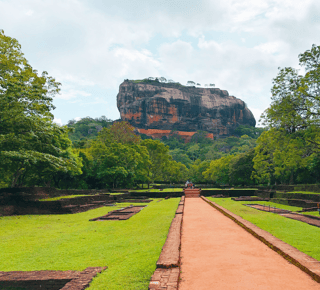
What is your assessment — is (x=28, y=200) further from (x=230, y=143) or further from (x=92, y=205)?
(x=230, y=143)

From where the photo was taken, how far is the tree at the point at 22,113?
40.8 ft

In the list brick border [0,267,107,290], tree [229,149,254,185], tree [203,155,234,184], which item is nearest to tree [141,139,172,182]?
tree [229,149,254,185]

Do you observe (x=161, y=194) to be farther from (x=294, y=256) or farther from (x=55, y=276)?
(x=55, y=276)

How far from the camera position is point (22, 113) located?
42.0 ft

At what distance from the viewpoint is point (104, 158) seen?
107 ft

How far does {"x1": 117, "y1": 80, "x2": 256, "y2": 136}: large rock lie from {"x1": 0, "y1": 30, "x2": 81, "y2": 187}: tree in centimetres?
10936

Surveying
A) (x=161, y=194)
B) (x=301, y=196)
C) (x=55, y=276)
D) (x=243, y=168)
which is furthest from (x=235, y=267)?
(x=243, y=168)

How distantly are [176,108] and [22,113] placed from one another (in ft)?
385

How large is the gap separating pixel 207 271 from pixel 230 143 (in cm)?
10538

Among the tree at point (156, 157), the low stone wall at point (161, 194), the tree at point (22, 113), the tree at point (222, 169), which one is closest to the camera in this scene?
the tree at point (22, 113)

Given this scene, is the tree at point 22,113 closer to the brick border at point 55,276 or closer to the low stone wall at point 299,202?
the brick border at point 55,276

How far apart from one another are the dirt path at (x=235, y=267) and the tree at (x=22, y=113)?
1003 centimetres

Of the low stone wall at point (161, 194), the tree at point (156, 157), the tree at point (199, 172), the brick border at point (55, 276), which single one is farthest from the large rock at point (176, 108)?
the brick border at point (55, 276)

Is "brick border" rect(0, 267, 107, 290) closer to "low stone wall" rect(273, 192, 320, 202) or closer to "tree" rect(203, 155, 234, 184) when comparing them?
"low stone wall" rect(273, 192, 320, 202)
